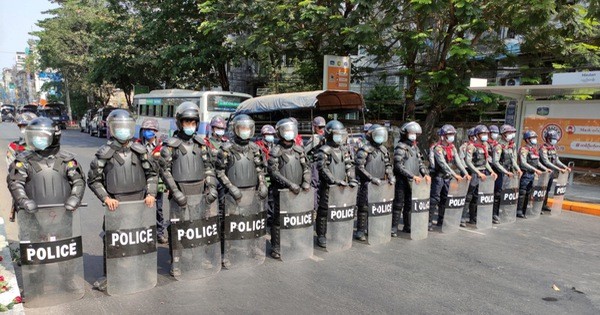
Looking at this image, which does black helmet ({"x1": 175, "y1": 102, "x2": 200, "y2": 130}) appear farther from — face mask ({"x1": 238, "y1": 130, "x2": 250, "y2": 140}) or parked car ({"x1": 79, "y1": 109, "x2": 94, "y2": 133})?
parked car ({"x1": 79, "y1": 109, "x2": 94, "y2": 133})

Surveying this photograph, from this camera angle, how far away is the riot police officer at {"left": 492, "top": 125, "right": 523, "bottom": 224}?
290 inches

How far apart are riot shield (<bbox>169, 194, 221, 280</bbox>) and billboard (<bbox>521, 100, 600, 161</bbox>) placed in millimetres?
9494

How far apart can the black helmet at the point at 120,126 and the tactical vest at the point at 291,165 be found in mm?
1902

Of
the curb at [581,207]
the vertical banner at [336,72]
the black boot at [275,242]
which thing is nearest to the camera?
the black boot at [275,242]

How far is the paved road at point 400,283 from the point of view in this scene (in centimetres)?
402

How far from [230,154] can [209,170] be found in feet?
1.19

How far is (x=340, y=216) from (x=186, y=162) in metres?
2.06

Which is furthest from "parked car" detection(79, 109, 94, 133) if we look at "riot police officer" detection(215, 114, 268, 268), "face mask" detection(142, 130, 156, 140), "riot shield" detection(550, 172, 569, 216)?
"riot shield" detection(550, 172, 569, 216)

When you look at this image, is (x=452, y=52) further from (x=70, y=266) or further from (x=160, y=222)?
(x=70, y=266)

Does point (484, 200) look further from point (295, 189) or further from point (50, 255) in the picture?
point (50, 255)

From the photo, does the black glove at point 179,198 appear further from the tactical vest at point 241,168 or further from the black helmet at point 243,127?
the black helmet at point 243,127

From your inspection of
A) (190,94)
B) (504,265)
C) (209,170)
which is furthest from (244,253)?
(190,94)

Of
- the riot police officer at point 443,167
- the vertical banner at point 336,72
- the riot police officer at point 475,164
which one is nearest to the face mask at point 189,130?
the riot police officer at point 443,167

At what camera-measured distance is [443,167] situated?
6668 mm
